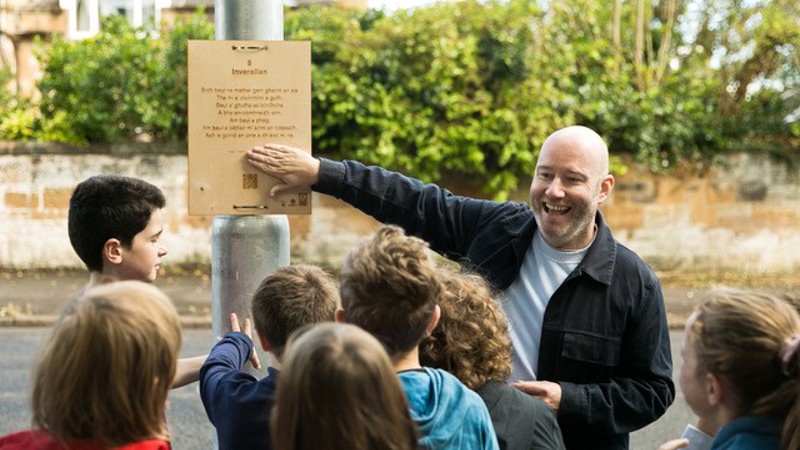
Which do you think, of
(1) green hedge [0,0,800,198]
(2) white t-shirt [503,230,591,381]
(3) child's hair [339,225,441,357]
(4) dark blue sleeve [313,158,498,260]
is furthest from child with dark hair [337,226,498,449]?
(1) green hedge [0,0,800,198]

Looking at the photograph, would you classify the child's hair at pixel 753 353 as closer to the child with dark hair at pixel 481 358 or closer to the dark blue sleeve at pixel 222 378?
the child with dark hair at pixel 481 358

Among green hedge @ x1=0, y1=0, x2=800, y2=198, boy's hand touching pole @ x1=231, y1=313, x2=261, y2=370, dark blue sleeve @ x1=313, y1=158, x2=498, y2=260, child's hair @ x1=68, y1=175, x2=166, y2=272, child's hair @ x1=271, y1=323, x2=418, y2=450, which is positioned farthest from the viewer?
green hedge @ x1=0, y1=0, x2=800, y2=198

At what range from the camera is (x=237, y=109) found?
3.44 metres

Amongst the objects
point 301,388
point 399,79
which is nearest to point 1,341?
point 399,79

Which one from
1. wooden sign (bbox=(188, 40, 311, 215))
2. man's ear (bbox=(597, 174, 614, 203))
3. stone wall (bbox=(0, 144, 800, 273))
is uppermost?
wooden sign (bbox=(188, 40, 311, 215))

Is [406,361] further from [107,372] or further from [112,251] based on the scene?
[112,251]

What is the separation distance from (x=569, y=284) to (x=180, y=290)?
35.1ft

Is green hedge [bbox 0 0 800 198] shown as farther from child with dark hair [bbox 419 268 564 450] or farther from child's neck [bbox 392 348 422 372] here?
child's neck [bbox 392 348 422 372]

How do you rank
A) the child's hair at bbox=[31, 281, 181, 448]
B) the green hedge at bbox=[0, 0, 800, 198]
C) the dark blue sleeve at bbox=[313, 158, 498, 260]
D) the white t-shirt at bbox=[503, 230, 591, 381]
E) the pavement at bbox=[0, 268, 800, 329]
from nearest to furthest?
the child's hair at bbox=[31, 281, 181, 448] < the white t-shirt at bbox=[503, 230, 591, 381] < the dark blue sleeve at bbox=[313, 158, 498, 260] < the pavement at bbox=[0, 268, 800, 329] < the green hedge at bbox=[0, 0, 800, 198]

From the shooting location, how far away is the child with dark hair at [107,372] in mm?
2326

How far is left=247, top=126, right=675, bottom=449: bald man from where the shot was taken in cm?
346

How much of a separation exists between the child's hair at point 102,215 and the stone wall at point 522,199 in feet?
34.7

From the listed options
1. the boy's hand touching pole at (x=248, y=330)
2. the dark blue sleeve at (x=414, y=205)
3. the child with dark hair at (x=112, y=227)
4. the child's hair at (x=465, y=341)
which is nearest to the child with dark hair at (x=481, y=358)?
the child's hair at (x=465, y=341)

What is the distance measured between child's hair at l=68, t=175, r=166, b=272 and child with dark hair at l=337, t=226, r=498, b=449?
117cm
